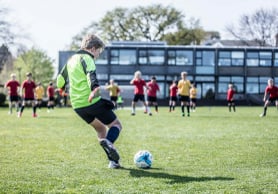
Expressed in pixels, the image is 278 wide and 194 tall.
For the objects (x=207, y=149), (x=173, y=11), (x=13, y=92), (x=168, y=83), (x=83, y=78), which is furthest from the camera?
(x=173, y=11)

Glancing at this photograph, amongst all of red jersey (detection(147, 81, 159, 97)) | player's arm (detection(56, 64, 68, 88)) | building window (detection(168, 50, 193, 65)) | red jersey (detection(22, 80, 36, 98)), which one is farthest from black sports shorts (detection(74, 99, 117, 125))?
building window (detection(168, 50, 193, 65))

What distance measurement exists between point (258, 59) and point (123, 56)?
17.3 metres

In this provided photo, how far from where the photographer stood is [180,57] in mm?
65562

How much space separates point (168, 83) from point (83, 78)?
57.9 meters

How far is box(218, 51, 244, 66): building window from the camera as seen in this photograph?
65.6 metres

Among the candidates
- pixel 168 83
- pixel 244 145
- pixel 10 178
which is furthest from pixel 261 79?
pixel 10 178

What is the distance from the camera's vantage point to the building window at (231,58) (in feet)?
215

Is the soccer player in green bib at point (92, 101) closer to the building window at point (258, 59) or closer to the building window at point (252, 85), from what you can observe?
the building window at point (252, 85)

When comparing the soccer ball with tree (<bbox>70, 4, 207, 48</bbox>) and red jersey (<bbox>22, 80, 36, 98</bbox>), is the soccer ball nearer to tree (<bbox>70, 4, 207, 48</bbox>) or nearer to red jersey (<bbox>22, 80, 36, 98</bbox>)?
red jersey (<bbox>22, 80, 36, 98</bbox>)

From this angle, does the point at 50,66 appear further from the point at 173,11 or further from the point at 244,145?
the point at 244,145

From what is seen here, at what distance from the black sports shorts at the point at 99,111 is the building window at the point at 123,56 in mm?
56915

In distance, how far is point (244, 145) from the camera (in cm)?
1086

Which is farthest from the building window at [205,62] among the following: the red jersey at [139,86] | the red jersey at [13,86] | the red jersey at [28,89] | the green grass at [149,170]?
the green grass at [149,170]

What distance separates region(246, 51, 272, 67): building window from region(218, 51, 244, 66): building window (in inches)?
37.1
